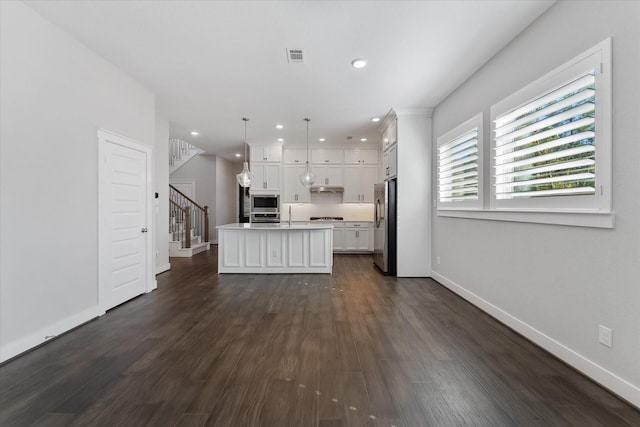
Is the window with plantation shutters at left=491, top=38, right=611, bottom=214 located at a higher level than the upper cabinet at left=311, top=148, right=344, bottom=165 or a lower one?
lower

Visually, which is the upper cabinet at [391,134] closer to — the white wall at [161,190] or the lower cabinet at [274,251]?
the lower cabinet at [274,251]

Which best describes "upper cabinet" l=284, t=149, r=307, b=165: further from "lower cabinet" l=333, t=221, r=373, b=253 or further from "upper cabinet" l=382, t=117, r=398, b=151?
"upper cabinet" l=382, t=117, r=398, b=151

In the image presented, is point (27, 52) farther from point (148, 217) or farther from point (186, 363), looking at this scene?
point (186, 363)

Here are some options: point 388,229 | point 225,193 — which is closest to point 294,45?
point 388,229

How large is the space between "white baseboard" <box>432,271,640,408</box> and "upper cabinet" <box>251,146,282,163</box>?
18.3 ft

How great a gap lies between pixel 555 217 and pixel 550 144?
60cm

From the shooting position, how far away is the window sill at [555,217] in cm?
191

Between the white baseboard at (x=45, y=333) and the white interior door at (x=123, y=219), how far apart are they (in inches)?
7.7

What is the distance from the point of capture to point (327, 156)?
25.3 feet

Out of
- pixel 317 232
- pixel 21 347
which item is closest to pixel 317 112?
pixel 317 232

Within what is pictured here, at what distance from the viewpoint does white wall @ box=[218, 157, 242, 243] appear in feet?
31.0

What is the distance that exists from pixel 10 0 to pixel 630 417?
521cm

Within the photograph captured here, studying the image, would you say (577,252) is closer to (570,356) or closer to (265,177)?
(570,356)

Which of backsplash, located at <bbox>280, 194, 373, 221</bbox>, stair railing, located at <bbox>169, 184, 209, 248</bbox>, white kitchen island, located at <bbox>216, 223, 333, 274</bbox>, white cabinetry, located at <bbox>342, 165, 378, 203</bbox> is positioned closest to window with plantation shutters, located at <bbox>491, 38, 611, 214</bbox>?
white kitchen island, located at <bbox>216, 223, 333, 274</bbox>
